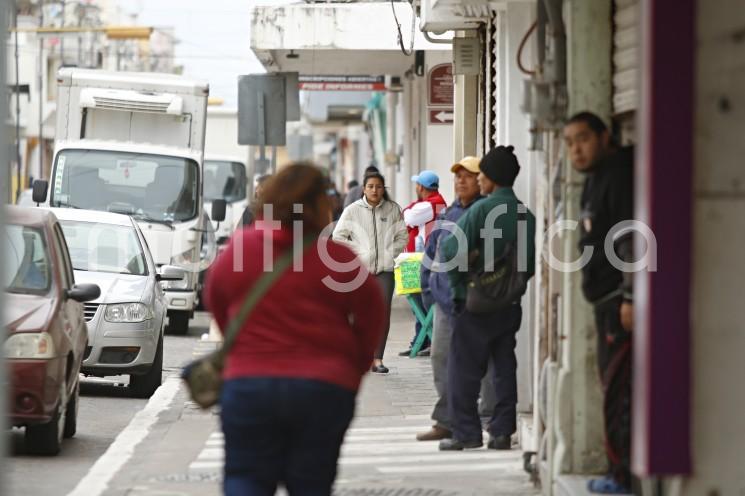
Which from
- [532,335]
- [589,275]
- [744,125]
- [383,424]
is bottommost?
[383,424]

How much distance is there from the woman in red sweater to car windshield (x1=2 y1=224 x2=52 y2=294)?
4.94 meters

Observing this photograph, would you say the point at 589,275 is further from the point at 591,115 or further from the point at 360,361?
the point at 360,361

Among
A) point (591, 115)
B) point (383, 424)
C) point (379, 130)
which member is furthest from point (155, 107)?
point (379, 130)

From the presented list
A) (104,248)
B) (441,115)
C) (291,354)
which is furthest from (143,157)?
(291,354)

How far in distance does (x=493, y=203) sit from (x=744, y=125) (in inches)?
143

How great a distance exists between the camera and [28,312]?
33.5 ft

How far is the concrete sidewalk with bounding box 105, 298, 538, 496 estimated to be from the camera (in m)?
8.88

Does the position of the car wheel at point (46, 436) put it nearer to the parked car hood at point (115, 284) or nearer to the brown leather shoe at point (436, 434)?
the brown leather shoe at point (436, 434)

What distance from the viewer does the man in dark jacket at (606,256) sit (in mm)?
7266

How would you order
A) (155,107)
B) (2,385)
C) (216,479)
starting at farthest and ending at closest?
1. (155,107)
2. (216,479)
3. (2,385)

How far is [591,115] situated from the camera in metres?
7.48

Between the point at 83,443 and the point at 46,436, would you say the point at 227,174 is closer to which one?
the point at 83,443

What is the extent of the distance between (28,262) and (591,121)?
4.90 metres

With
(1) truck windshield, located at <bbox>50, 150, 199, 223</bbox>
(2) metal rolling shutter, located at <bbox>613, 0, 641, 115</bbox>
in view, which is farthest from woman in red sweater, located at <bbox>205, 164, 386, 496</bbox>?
(1) truck windshield, located at <bbox>50, 150, 199, 223</bbox>
